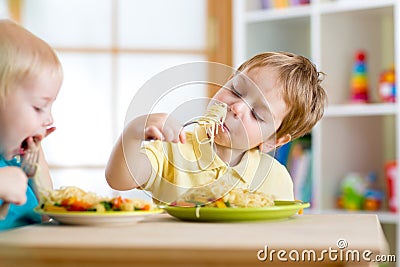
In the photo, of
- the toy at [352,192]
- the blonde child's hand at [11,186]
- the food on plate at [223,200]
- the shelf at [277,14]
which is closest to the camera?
the blonde child's hand at [11,186]

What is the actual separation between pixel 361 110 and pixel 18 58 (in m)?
2.34

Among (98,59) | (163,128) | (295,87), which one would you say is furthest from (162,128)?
(98,59)

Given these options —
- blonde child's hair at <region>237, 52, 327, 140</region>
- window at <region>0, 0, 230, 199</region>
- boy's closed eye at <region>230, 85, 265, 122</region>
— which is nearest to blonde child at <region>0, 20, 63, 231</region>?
boy's closed eye at <region>230, 85, 265, 122</region>

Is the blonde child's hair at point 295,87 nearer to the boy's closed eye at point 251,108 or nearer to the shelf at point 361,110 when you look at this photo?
the boy's closed eye at point 251,108

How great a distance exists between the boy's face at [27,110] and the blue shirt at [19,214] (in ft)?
0.47

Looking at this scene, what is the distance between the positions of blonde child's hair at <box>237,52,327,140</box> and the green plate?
44cm

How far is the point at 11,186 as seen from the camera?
36.3 inches

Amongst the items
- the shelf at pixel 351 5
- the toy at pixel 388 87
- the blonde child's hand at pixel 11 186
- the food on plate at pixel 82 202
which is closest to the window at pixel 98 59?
the shelf at pixel 351 5

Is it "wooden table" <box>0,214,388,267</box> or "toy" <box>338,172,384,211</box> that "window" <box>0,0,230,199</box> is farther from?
"wooden table" <box>0,214,388,267</box>

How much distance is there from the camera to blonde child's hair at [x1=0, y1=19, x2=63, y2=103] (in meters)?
1.01

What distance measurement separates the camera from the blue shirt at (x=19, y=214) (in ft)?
3.84

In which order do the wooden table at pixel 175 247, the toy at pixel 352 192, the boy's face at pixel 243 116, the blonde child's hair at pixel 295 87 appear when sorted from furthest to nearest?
the toy at pixel 352 192
the blonde child's hair at pixel 295 87
the boy's face at pixel 243 116
the wooden table at pixel 175 247

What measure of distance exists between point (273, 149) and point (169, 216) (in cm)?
36

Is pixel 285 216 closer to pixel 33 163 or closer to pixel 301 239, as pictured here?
pixel 301 239
